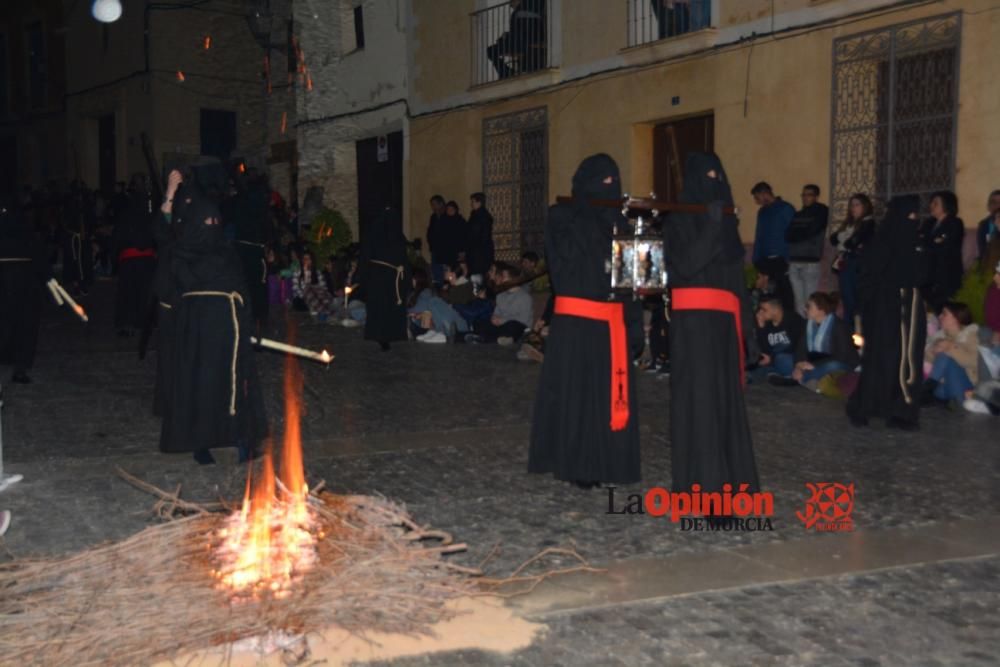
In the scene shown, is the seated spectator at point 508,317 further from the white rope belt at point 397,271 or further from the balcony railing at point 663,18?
the balcony railing at point 663,18

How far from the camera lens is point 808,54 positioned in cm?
1418

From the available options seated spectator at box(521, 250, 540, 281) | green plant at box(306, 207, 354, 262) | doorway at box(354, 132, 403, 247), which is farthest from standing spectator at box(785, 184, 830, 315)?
green plant at box(306, 207, 354, 262)

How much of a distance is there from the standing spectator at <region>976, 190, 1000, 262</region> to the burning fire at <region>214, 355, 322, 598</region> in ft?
29.2

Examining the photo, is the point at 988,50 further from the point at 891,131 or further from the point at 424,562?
the point at 424,562

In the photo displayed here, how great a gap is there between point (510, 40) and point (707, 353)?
14.4 metres

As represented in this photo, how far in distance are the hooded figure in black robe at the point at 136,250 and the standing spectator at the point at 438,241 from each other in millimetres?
5095

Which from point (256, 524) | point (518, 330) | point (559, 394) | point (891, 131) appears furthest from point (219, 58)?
point (256, 524)

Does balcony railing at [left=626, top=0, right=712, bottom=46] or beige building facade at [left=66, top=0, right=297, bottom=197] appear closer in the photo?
balcony railing at [left=626, top=0, right=712, bottom=46]

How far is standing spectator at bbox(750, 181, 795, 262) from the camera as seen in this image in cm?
1353

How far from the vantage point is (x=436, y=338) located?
15734mm

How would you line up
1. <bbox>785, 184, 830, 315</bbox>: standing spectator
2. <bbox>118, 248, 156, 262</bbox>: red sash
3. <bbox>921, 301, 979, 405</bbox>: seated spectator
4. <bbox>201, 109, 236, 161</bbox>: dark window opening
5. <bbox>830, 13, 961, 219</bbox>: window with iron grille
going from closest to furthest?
<bbox>921, 301, 979, 405</bbox>: seated spectator → <bbox>830, 13, 961, 219</bbox>: window with iron grille → <bbox>785, 184, 830, 315</bbox>: standing spectator → <bbox>118, 248, 156, 262</bbox>: red sash → <bbox>201, 109, 236, 161</bbox>: dark window opening

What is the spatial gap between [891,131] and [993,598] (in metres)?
9.28

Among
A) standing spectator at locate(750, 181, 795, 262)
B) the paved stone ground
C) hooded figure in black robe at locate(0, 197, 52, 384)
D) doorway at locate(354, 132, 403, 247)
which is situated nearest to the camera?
the paved stone ground

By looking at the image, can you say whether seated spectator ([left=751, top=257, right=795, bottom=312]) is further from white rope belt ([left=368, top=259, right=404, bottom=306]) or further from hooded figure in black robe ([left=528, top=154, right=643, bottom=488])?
hooded figure in black robe ([left=528, top=154, right=643, bottom=488])
